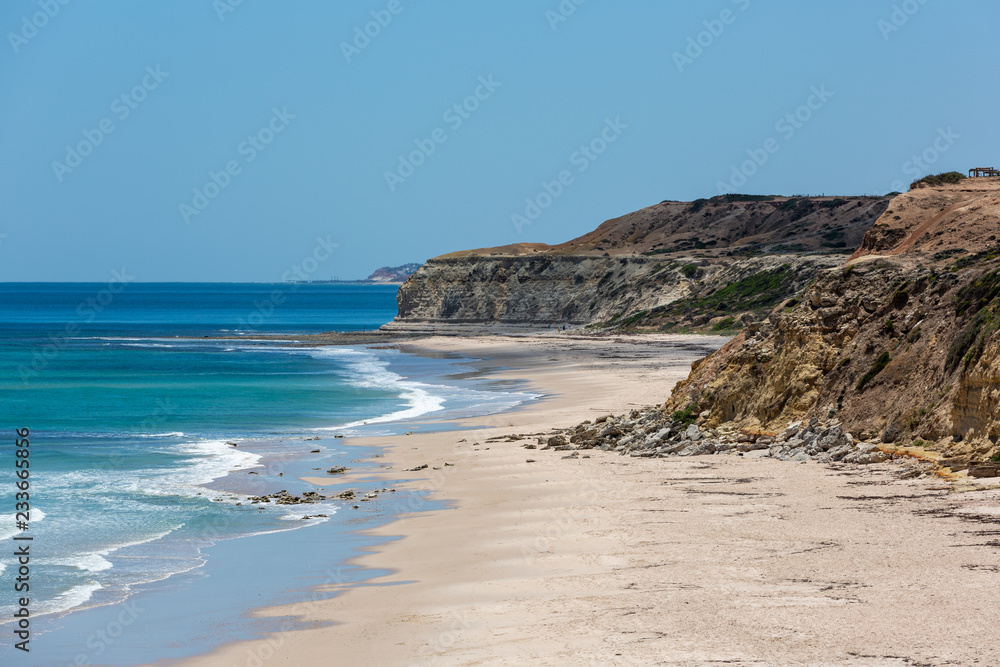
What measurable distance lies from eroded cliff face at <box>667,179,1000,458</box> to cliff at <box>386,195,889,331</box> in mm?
51695

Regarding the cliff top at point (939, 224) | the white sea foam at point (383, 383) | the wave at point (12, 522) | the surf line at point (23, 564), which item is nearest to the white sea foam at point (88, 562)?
the surf line at point (23, 564)

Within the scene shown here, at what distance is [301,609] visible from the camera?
11133 mm

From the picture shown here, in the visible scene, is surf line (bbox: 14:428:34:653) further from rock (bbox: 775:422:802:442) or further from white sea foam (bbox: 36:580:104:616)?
rock (bbox: 775:422:802:442)

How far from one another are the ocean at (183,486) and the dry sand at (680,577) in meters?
1.00

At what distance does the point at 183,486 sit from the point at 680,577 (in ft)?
41.0

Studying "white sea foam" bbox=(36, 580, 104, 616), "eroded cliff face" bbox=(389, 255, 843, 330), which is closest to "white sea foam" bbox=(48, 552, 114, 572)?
"white sea foam" bbox=(36, 580, 104, 616)

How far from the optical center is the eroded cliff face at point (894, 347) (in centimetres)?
1658

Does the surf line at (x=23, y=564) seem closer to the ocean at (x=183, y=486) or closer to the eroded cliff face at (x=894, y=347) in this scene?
the ocean at (x=183, y=486)

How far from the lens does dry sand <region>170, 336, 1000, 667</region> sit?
8656mm

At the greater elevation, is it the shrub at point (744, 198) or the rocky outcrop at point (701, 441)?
the shrub at point (744, 198)

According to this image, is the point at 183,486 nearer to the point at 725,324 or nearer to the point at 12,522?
the point at 12,522

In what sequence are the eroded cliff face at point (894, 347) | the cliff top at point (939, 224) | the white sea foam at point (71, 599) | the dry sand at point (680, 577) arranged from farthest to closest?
the cliff top at point (939, 224)
the eroded cliff face at point (894, 347)
the white sea foam at point (71, 599)
the dry sand at point (680, 577)

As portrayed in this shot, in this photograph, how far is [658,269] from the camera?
96438mm

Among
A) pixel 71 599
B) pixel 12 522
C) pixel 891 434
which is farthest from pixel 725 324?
pixel 71 599
